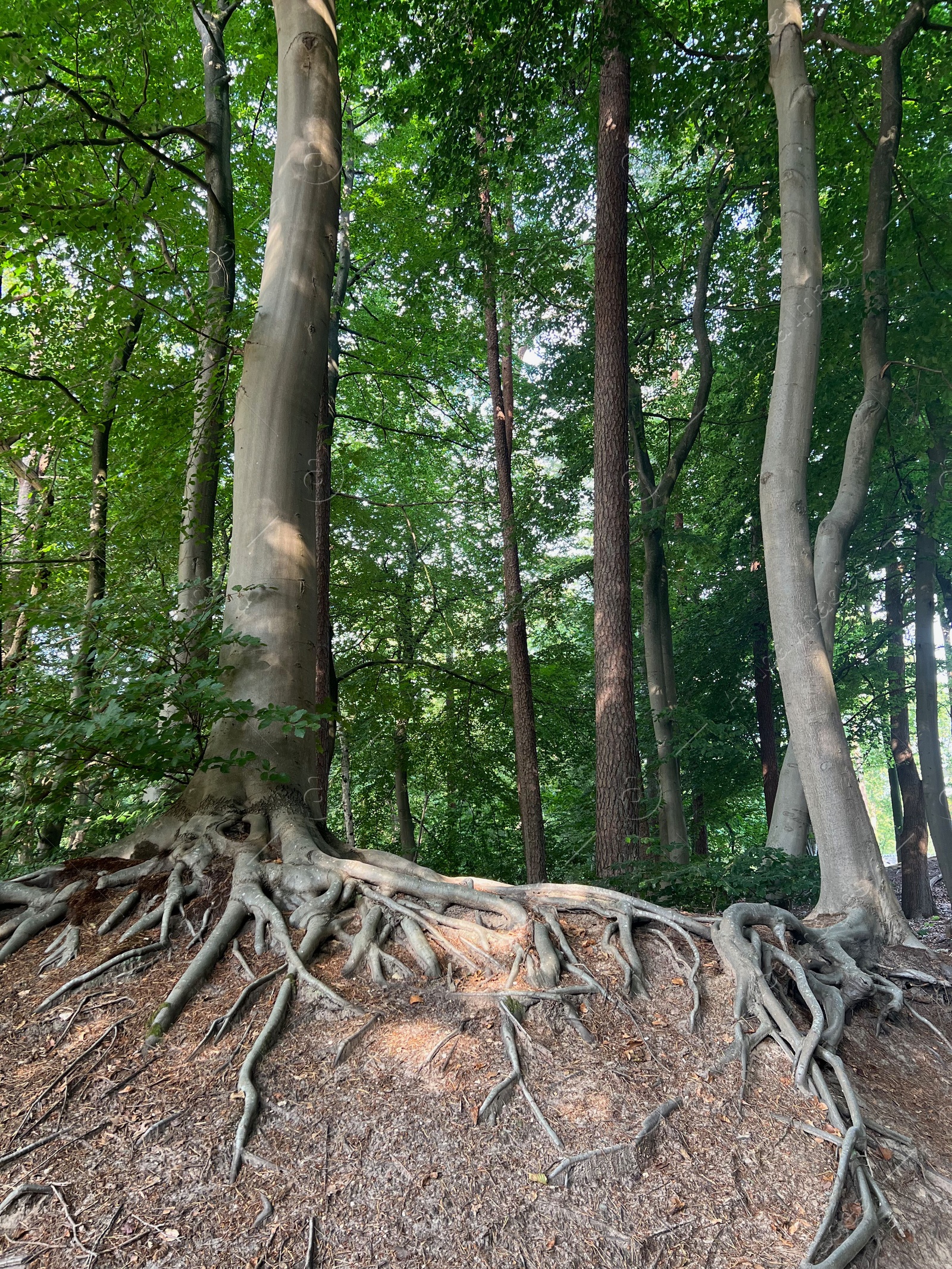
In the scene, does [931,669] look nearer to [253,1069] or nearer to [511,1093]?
[511,1093]

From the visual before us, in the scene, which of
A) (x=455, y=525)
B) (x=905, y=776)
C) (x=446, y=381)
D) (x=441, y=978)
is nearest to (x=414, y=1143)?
(x=441, y=978)

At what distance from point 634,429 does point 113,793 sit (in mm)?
10279

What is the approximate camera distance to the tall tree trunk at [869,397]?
6773 mm

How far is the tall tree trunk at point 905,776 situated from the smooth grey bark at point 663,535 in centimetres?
490

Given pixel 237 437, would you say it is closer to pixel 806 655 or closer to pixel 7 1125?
pixel 7 1125

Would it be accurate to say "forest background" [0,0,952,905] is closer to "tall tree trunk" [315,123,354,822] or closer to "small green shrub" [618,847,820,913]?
"small green shrub" [618,847,820,913]

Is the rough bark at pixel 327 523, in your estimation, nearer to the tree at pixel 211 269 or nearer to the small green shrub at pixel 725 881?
the tree at pixel 211 269

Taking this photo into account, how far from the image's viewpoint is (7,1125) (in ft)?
8.54

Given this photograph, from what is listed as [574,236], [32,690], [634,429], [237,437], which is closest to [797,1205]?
[32,690]

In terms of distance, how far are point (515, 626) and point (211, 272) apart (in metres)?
5.96

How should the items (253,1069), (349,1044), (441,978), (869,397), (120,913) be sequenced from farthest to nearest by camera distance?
(869,397)
(120,913)
(441,978)
(349,1044)
(253,1069)

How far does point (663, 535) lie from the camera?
11680 mm

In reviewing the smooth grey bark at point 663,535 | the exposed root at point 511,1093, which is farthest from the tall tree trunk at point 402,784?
the exposed root at point 511,1093

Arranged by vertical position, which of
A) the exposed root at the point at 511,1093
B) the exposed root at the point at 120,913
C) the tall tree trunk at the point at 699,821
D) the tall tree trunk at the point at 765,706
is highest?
the tall tree trunk at the point at 765,706
